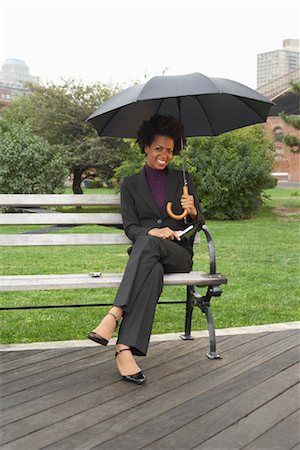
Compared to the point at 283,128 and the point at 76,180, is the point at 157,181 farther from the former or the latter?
the point at 283,128

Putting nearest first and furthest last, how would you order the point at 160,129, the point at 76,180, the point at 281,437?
Answer: the point at 281,437 → the point at 160,129 → the point at 76,180

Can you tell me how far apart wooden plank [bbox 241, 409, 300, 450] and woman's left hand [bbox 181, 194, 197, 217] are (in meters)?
1.47

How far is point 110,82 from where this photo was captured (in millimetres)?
22344

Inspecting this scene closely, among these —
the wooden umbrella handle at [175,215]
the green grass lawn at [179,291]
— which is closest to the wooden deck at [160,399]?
the wooden umbrella handle at [175,215]

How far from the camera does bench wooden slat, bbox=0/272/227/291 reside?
3332 mm

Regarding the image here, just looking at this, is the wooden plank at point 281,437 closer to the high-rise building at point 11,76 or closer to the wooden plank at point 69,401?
the wooden plank at point 69,401

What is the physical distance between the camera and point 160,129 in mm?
3770

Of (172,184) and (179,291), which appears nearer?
(172,184)

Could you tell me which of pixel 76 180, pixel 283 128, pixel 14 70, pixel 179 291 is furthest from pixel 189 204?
pixel 14 70

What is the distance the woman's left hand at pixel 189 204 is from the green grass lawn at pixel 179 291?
1.28 m

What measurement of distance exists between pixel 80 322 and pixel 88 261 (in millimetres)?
3666

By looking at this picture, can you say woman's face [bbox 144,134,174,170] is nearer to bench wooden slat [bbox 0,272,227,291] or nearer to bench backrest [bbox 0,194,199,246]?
bench backrest [bbox 0,194,199,246]

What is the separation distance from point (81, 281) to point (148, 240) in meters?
0.46

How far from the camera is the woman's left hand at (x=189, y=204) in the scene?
11.9 feet
